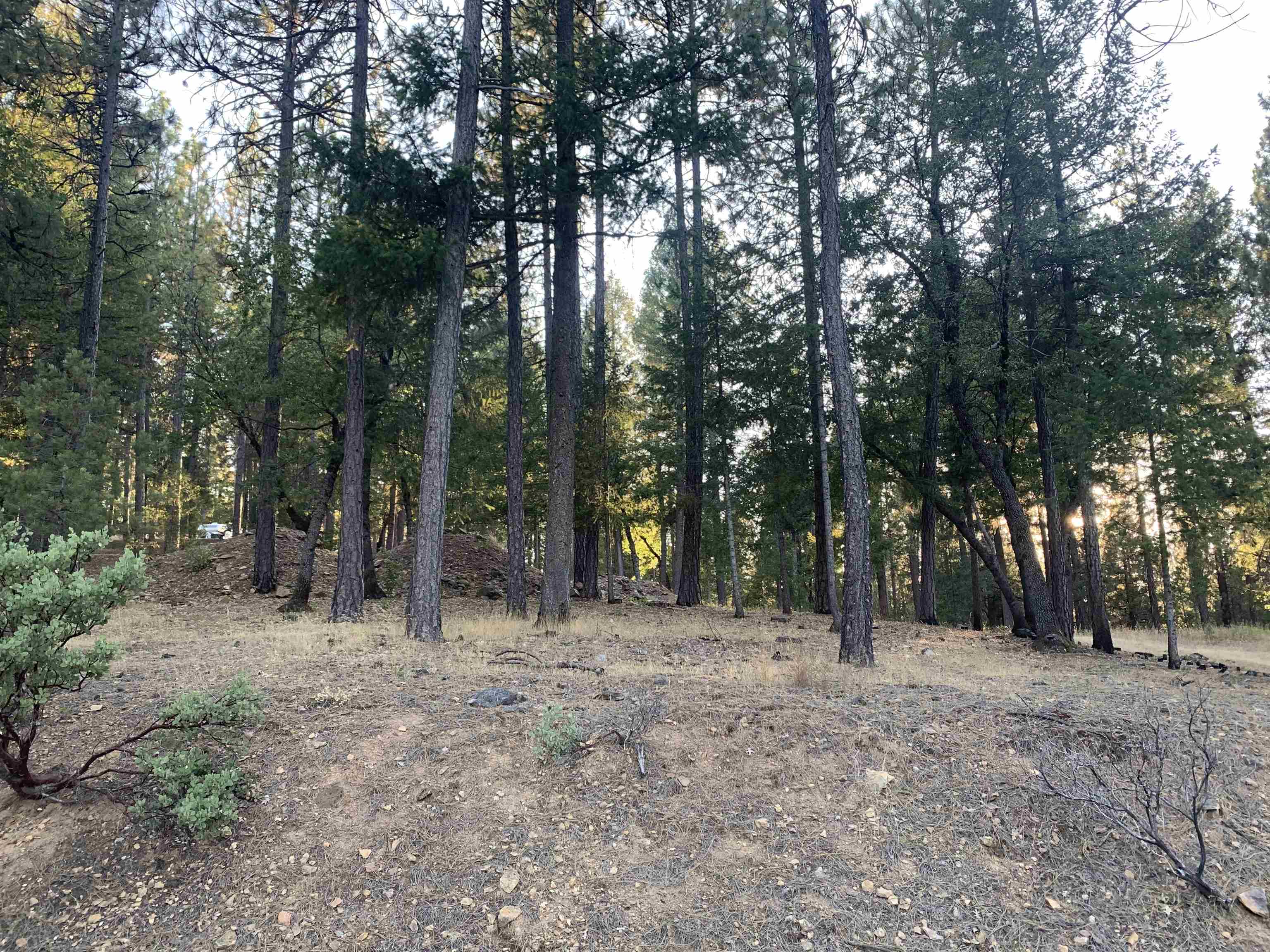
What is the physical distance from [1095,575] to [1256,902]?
1073cm

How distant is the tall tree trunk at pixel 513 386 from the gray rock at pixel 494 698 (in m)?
5.97

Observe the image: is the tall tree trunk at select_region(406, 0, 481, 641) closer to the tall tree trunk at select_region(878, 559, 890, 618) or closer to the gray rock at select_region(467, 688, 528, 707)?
the gray rock at select_region(467, 688, 528, 707)

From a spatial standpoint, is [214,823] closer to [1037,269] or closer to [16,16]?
[1037,269]

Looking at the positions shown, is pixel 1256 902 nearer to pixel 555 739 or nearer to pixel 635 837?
pixel 635 837

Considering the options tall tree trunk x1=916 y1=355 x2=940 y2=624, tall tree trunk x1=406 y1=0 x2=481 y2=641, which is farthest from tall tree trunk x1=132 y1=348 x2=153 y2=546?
tall tree trunk x1=916 y1=355 x2=940 y2=624

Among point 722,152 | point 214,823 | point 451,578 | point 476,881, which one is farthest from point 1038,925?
point 451,578

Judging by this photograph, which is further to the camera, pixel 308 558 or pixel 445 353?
pixel 308 558

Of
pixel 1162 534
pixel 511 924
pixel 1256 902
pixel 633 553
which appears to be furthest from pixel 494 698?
pixel 633 553

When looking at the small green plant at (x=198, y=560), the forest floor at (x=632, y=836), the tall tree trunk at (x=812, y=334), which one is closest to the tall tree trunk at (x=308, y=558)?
the small green plant at (x=198, y=560)

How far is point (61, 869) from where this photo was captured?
3.74m

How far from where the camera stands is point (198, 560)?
16750 mm

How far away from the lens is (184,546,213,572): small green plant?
16.7 m

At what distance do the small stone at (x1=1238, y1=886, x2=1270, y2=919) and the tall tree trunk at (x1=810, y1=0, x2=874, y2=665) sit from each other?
15.5ft

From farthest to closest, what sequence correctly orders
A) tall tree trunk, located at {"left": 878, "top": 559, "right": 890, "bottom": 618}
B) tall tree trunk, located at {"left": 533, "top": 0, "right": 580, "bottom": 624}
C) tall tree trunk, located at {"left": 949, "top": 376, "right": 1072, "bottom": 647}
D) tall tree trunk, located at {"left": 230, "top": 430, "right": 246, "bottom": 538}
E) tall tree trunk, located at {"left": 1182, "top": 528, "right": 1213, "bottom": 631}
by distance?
tall tree trunk, located at {"left": 878, "top": 559, "right": 890, "bottom": 618} < tall tree trunk, located at {"left": 230, "top": 430, "right": 246, "bottom": 538} < tall tree trunk, located at {"left": 949, "top": 376, "right": 1072, "bottom": 647} < tall tree trunk, located at {"left": 533, "top": 0, "right": 580, "bottom": 624} < tall tree trunk, located at {"left": 1182, "top": 528, "right": 1213, "bottom": 631}
